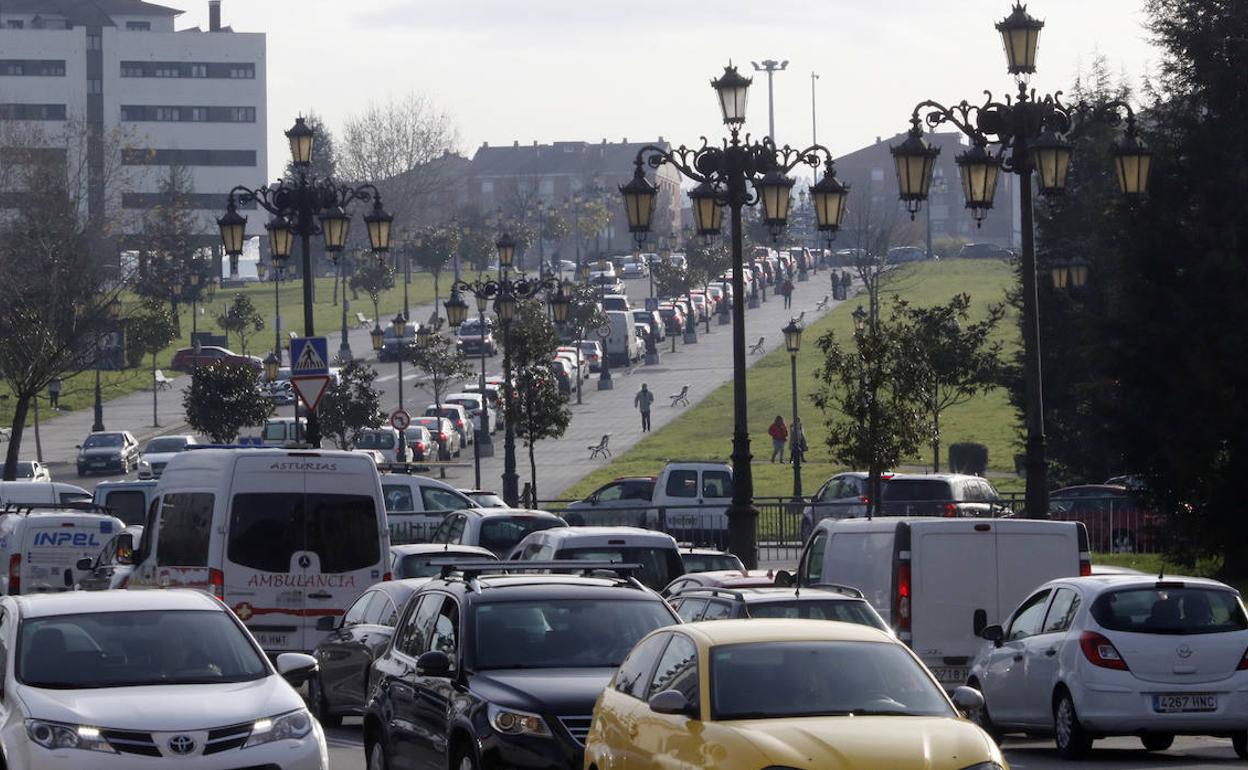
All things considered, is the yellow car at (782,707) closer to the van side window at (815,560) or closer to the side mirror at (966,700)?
the side mirror at (966,700)

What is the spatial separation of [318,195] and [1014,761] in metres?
17.8

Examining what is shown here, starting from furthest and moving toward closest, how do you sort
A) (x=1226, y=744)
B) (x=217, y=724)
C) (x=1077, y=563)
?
(x=1077, y=563) < (x=1226, y=744) < (x=217, y=724)

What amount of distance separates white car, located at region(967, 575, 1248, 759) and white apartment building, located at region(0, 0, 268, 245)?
5190 inches

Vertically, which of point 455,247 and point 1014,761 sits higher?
point 455,247

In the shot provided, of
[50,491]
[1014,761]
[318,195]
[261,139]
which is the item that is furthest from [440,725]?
[261,139]

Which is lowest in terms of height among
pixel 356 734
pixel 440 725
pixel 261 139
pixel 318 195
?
pixel 356 734

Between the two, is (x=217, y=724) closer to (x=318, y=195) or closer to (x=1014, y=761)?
(x=1014, y=761)

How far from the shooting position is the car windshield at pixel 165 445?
6181 centimetres

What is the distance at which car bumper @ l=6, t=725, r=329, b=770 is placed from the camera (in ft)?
34.4

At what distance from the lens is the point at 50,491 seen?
36.1 m

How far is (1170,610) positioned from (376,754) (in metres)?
6.30

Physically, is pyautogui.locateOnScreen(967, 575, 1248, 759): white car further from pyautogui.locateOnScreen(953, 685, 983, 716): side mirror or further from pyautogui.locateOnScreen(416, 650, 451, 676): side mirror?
pyautogui.locateOnScreen(416, 650, 451, 676): side mirror

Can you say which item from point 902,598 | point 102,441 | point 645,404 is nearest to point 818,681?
point 902,598

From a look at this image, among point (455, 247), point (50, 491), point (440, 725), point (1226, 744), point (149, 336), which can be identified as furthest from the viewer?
point (455, 247)
